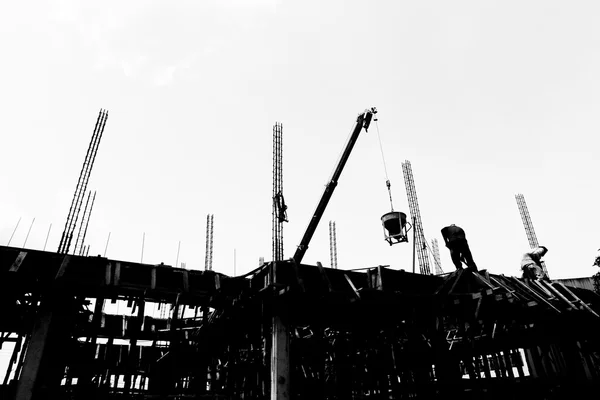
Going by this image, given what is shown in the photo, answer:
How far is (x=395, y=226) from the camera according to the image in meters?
16.3

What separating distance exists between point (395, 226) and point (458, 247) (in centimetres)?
247

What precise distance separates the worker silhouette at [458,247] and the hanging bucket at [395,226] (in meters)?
1.67

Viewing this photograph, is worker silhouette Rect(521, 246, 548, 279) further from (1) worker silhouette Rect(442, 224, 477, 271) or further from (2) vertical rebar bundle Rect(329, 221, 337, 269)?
(2) vertical rebar bundle Rect(329, 221, 337, 269)

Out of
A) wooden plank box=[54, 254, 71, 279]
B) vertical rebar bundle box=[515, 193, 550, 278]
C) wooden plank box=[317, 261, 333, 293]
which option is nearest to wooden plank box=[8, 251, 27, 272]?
wooden plank box=[54, 254, 71, 279]

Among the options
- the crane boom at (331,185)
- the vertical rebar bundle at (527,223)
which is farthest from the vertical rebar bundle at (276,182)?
the vertical rebar bundle at (527,223)

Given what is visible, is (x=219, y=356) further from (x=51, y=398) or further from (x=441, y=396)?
(x=441, y=396)

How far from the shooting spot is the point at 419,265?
3475 centimetres

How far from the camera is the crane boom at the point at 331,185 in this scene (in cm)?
1925

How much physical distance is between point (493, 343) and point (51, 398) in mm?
15279

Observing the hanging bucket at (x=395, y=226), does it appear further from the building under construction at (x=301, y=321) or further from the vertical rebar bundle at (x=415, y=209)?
the vertical rebar bundle at (x=415, y=209)

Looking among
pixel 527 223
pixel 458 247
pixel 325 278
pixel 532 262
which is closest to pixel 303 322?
pixel 325 278

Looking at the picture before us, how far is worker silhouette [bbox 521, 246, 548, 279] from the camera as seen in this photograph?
52.3ft

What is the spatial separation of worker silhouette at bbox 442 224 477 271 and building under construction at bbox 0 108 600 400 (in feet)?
5.15

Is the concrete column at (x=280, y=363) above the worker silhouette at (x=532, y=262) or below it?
below
